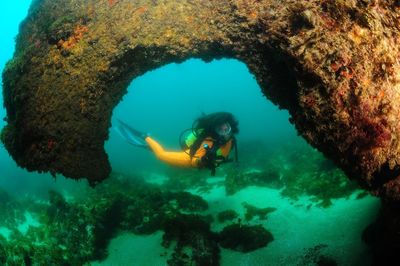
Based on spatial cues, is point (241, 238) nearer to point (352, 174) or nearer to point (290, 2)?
point (352, 174)

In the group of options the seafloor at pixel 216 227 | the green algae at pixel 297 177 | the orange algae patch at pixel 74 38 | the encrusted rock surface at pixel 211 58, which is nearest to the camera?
the encrusted rock surface at pixel 211 58

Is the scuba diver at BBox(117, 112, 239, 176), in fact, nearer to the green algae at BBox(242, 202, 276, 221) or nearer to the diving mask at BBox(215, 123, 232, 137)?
the diving mask at BBox(215, 123, 232, 137)

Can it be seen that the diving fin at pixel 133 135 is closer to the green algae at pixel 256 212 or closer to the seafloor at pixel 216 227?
the seafloor at pixel 216 227

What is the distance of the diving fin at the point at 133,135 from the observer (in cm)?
1258

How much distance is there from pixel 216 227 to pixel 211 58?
4.54 metres

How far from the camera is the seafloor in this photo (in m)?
6.29

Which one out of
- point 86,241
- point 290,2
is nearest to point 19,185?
point 86,241

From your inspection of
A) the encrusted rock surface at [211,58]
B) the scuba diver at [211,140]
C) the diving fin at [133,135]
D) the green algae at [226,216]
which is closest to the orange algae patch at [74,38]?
the encrusted rock surface at [211,58]

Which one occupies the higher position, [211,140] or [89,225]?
[211,140]

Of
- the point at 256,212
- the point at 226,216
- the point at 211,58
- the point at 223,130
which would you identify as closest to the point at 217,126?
the point at 223,130

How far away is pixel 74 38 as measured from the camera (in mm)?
4430

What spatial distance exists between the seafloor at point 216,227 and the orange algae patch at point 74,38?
4423mm

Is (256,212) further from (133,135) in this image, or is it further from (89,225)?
(133,135)

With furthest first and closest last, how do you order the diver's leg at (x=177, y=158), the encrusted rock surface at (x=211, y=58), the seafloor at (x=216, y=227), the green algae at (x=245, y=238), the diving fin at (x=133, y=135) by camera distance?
the diving fin at (x=133, y=135)
the diver's leg at (x=177, y=158)
the green algae at (x=245, y=238)
the seafloor at (x=216, y=227)
the encrusted rock surface at (x=211, y=58)
